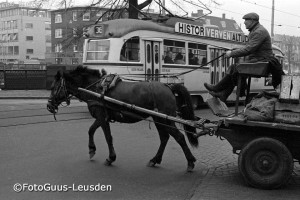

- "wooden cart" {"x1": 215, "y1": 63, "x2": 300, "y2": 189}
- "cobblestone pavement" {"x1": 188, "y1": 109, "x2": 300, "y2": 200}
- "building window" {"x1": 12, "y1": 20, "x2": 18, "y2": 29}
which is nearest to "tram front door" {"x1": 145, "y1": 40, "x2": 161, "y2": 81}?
"cobblestone pavement" {"x1": 188, "y1": 109, "x2": 300, "y2": 200}

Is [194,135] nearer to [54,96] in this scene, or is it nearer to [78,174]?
[78,174]

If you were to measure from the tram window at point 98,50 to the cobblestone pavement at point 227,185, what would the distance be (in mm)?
7368

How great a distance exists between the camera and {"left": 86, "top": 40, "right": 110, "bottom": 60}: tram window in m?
14.5

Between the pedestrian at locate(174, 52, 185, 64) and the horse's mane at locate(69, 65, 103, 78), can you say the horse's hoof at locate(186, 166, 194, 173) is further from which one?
the pedestrian at locate(174, 52, 185, 64)

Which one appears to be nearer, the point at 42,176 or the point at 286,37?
the point at 42,176

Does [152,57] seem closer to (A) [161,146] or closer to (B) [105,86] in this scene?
(B) [105,86]

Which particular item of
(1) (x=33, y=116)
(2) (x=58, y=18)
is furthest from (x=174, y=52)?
(2) (x=58, y=18)

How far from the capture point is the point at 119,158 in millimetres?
7875

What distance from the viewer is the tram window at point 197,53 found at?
1692cm

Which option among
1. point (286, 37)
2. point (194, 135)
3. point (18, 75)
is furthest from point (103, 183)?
point (286, 37)

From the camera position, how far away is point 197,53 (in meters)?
17.2

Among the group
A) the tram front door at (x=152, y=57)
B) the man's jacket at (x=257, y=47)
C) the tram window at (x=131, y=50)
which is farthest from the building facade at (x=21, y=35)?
the man's jacket at (x=257, y=47)

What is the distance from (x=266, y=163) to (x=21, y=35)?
95.9 meters

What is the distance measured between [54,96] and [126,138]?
2.88 meters
